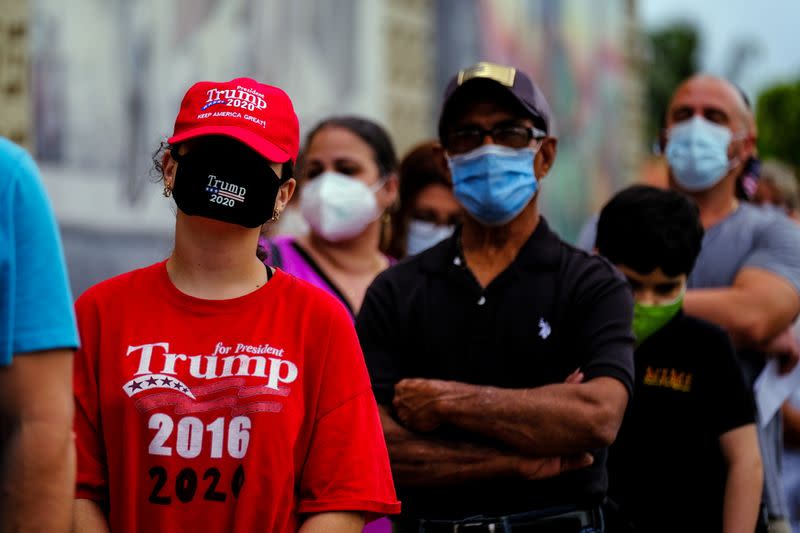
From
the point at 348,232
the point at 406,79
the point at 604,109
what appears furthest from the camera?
the point at 604,109

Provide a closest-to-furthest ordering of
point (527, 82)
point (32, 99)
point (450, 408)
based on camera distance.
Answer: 1. point (450, 408)
2. point (527, 82)
3. point (32, 99)

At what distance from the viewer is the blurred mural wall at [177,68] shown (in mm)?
5535

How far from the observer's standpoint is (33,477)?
1601 millimetres

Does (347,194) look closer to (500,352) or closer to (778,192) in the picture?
(500,352)

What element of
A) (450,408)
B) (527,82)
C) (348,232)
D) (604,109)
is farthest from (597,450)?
(604,109)

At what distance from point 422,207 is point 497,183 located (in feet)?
5.15

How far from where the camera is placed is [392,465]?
2.76 meters

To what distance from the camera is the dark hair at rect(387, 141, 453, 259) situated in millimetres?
4578

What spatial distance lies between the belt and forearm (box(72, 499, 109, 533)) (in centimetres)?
96

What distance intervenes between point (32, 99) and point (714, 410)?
11.9ft

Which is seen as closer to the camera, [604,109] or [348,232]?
[348,232]

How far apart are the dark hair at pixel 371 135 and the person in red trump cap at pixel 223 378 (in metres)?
1.96

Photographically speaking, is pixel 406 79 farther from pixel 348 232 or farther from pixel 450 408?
pixel 450 408

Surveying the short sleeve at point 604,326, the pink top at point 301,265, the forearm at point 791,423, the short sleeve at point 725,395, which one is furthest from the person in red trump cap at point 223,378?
the forearm at point 791,423
